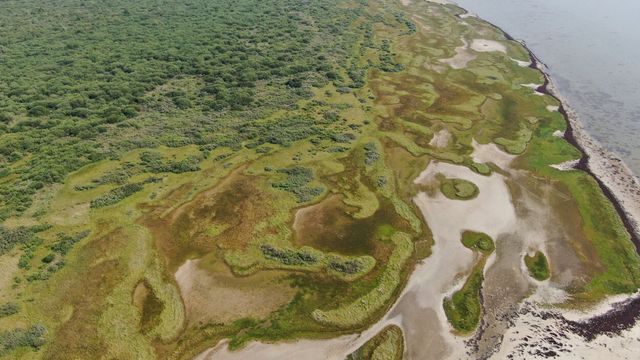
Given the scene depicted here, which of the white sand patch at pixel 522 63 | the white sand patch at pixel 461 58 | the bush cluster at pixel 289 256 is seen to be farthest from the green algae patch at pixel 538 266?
the white sand patch at pixel 522 63

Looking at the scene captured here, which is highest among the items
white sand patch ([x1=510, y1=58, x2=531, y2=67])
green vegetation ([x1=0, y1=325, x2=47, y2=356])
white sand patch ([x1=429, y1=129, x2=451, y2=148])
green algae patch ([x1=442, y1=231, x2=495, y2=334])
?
green vegetation ([x1=0, y1=325, x2=47, y2=356])

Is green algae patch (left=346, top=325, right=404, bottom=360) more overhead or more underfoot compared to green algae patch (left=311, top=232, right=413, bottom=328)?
more overhead

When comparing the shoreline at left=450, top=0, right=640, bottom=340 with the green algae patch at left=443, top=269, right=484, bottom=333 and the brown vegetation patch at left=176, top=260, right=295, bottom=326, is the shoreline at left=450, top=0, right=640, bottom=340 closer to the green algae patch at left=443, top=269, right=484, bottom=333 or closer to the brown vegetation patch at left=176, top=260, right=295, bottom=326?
the green algae patch at left=443, top=269, right=484, bottom=333

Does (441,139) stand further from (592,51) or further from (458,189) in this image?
(592,51)

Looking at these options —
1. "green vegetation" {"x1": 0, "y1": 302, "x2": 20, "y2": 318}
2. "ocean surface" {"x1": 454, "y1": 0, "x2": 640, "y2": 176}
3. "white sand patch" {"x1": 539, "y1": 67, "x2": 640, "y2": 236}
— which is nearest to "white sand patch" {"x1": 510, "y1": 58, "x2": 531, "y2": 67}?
"ocean surface" {"x1": 454, "y1": 0, "x2": 640, "y2": 176}

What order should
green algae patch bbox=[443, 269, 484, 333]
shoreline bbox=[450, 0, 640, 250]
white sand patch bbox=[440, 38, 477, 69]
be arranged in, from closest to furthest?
green algae patch bbox=[443, 269, 484, 333] → shoreline bbox=[450, 0, 640, 250] → white sand patch bbox=[440, 38, 477, 69]

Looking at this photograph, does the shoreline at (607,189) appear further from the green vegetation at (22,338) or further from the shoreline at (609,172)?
the green vegetation at (22,338)

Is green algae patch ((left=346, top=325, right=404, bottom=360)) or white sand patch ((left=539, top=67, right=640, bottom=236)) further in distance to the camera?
white sand patch ((left=539, top=67, right=640, bottom=236))
